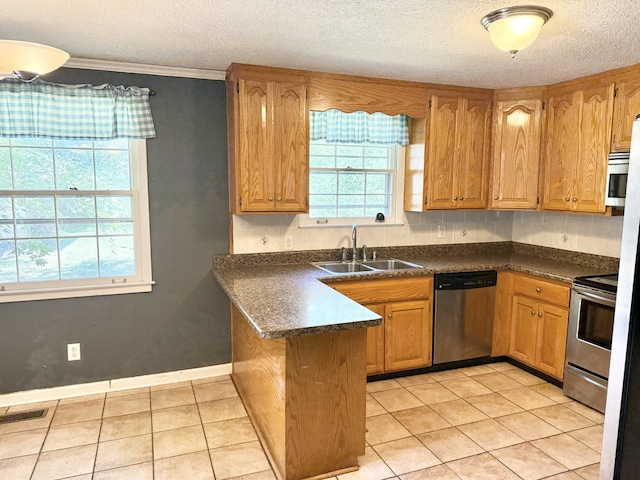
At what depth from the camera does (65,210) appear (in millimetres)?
3043

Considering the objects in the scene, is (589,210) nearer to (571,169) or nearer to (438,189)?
(571,169)

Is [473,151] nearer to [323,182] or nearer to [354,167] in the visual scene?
[354,167]

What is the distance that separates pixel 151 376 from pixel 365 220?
207 cm

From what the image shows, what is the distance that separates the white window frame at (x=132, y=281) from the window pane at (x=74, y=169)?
0.11 metres

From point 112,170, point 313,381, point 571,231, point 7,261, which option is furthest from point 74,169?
point 571,231

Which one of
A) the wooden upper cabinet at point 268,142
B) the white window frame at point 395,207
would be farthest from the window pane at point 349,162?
the wooden upper cabinet at point 268,142

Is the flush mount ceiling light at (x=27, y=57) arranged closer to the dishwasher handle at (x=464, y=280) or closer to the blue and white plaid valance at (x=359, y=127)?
the blue and white plaid valance at (x=359, y=127)

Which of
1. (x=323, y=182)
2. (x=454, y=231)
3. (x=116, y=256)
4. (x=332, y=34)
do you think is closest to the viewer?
(x=332, y=34)

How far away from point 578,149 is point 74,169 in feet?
11.8

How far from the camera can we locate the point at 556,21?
220 cm

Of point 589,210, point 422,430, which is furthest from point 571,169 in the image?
point 422,430

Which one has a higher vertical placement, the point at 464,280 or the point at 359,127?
the point at 359,127

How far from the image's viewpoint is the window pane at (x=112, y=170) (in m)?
3.10

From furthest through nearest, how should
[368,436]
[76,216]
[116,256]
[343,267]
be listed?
1. [343,267]
2. [116,256]
3. [76,216]
4. [368,436]
